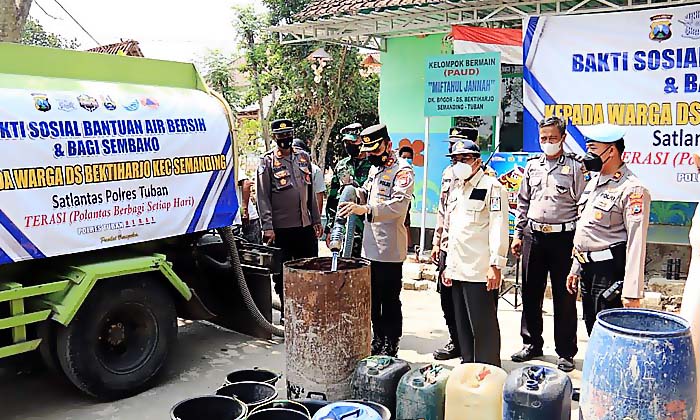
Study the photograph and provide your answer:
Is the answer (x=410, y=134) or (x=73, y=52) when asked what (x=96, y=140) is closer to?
(x=73, y=52)

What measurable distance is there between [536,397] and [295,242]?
3.37 meters

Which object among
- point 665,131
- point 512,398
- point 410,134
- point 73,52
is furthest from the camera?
point 410,134

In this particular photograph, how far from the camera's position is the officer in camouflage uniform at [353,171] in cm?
594

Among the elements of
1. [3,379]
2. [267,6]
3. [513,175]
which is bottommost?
[3,379]

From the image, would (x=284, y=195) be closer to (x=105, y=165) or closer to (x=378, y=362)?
(x=105, y=165)

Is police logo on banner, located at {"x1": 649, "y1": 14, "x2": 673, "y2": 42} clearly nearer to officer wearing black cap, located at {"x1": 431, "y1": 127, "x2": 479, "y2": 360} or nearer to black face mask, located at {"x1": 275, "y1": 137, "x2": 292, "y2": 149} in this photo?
officer wearing black cap, located at {"x1": 431, "y1": 127, "x2": 479, "y2": 360}

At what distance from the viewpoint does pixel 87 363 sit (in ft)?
14.4

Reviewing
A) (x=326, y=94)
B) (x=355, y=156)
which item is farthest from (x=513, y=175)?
(x=326, y=94)

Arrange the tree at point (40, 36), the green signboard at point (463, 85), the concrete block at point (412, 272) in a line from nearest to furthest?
the green signboard at point (463, 85) < the concrete block at point (412, 272) < the tree at point (40, 36)

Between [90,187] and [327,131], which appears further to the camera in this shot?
[327,131]

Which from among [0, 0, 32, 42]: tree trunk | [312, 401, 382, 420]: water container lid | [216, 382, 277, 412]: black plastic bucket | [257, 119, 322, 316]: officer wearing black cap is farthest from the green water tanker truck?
[0, 0, 32, 42]: tree trunk

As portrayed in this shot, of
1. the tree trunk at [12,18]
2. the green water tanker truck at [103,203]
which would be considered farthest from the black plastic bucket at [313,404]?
the tree trunk at [12,18]

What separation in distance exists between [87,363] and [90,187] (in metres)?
1.14

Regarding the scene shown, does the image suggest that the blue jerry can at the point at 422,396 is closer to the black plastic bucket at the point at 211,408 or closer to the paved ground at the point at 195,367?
the black plastic bucket at the point at 211,408
